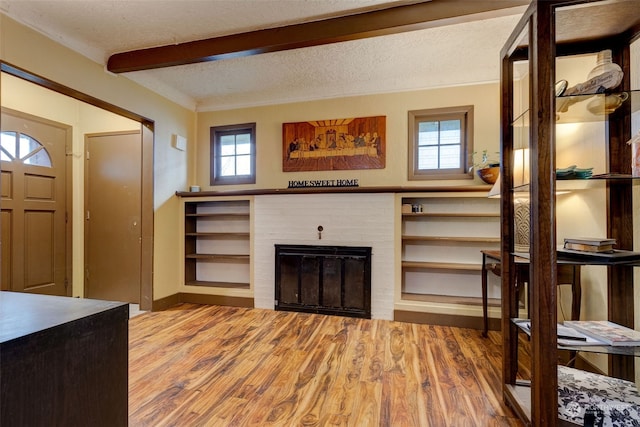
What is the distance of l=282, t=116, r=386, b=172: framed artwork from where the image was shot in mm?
3412

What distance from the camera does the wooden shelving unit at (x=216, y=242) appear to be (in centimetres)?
374

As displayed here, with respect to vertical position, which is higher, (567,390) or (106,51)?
(106,51)

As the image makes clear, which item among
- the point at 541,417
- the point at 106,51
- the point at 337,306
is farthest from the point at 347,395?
the point at 106,51

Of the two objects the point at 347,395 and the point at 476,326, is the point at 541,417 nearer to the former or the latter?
the point at 347,395

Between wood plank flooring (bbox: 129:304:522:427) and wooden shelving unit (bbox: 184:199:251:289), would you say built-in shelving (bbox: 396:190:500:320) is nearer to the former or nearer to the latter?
wood plank flooring (bbox: 129:304:522:427)

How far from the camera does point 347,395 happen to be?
5.81 feet

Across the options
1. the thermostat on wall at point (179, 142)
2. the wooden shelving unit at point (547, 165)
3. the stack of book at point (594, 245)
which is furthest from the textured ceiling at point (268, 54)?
the stack of book at point (594, 245)

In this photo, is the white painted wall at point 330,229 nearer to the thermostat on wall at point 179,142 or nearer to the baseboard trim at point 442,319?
the baseboard trim at point 442,319

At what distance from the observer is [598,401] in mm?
1322

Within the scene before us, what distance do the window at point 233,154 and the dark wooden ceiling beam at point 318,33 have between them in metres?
1.26

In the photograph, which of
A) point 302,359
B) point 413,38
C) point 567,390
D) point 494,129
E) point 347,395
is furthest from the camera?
point 494,129

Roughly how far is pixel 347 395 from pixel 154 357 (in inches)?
59.6

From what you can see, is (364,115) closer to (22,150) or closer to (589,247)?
(589,247)

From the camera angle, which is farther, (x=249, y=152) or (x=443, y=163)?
(x=249, y=152)
